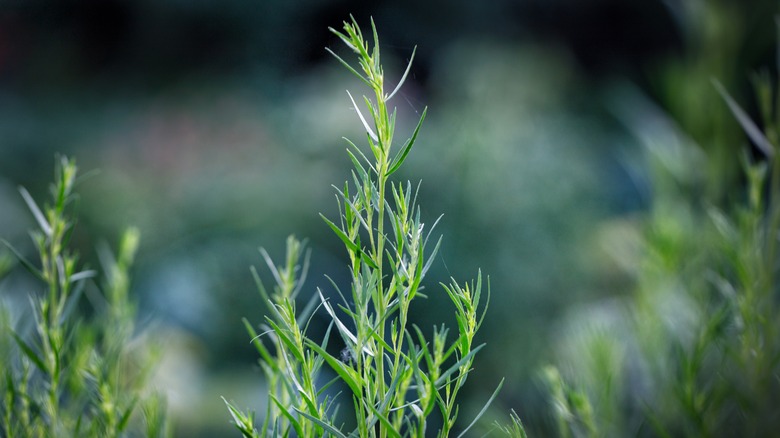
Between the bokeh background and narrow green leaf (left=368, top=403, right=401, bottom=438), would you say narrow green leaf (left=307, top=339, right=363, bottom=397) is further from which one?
the bokeh background

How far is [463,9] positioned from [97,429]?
1.85 meters

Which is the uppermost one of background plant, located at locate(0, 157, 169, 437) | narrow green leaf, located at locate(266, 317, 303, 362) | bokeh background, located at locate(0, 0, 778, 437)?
narrow green leaf, located at locate(266, 317, 303, 362)

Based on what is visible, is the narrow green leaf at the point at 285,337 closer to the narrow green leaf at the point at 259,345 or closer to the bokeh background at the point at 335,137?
the narrow green leaf at the point at 259,345

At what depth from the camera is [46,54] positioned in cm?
212

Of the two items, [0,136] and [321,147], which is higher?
[321,147]

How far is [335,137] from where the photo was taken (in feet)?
4.20

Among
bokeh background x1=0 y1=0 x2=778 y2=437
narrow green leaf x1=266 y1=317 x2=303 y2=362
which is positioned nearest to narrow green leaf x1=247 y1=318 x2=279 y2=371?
narrow green leaf x1=266 y1=317 x2=303 y2=362

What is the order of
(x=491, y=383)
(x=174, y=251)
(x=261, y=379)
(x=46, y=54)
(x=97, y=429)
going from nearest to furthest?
1. (x=97, y=429)
2. (x=491, y=383)
3. (x=261, y=379)
4. (x=174, y=251)
5. (x=46, y=54)

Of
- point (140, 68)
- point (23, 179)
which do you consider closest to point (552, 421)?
point (23, 179)

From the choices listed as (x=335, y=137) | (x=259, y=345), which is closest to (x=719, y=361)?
(x=259, y=345)

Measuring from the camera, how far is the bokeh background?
101 centimetres

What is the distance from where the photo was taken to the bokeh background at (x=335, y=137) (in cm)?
101

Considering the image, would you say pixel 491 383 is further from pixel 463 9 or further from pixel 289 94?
pixel 463 9

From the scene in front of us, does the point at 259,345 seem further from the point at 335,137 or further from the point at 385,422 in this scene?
the point at 335,137
